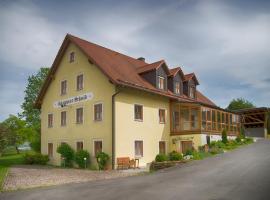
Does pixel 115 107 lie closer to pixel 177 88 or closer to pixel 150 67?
pixel 150 67

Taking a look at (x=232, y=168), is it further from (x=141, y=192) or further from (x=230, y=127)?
(x=230, y=127)

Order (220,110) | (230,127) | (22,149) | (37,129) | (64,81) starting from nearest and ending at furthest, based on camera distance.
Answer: (64,81) < (220,110) < (230,127) < (37,129) < (22,149)

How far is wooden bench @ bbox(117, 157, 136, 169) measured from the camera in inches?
952

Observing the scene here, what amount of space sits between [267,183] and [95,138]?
51.9 feet

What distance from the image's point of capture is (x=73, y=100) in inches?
1156

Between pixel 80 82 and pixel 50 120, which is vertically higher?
pixel 80 82

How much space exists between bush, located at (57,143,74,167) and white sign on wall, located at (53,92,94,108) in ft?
13.2

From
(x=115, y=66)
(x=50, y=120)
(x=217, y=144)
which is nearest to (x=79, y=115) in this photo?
(x=115, y=66)

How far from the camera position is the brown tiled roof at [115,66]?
25733mm

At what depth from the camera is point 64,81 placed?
31031 mm

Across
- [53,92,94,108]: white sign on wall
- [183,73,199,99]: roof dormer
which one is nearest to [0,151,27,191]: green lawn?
[53,92,94,108]: white sign on wall

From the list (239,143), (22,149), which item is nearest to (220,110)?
(239,143)

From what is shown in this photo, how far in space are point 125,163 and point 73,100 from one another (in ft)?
27.6

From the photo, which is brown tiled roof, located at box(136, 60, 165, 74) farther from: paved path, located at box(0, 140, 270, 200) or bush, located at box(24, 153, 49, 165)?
paved path, located at box(0, 140, 270, 200)
